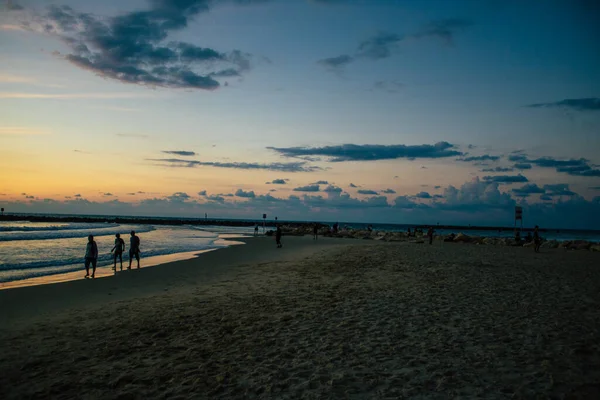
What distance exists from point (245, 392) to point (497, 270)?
1604cm

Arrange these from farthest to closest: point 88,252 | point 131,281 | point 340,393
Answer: point 88,252, point 131,281, point 340,393

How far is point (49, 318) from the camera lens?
1021cm

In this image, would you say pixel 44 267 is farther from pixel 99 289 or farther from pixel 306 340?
pixel 306 340

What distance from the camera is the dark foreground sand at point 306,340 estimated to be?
19.6 ft

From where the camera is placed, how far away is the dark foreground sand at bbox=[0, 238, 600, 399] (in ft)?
19.6

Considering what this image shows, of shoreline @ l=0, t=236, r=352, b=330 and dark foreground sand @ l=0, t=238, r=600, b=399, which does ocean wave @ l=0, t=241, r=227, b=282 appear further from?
dark foreground sand @ l=0, t=238, r=600, b=399

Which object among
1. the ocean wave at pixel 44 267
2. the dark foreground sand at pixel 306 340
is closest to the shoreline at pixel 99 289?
the dark foreground sand at pixel 306 340

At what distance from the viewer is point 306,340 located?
7.99 m

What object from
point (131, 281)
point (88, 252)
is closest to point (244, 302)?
point (131, 281)

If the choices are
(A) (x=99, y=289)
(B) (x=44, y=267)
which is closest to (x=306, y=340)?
(A) (x=99, y=289)

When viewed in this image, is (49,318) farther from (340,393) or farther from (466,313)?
(466,313)

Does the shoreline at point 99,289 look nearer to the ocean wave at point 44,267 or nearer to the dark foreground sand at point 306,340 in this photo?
the dark foreground sand at point 306,340

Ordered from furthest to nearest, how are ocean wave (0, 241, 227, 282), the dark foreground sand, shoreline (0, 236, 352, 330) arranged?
ocean wave (0, 241, 227, 282), shoreline (0, 236, 352, 330), the dark foreground sand

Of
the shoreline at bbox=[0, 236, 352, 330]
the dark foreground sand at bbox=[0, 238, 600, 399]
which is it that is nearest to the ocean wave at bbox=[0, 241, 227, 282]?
the shoreline at bbox=[0, 236, 352, 330]
